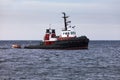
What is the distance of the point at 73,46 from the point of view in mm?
96188

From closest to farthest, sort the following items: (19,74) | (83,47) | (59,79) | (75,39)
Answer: (59,79), (19,74), (75,39), (83,47)

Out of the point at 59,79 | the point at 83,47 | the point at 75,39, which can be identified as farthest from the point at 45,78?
the point at 83,47

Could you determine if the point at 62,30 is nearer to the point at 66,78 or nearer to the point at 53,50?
the point at 53,50

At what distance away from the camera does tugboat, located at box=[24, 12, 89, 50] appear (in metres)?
94.2

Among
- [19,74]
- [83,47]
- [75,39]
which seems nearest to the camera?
[19,74]

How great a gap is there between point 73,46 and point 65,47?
1.74 metres

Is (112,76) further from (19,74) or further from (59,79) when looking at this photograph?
(19,74)

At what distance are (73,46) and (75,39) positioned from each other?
3.23m

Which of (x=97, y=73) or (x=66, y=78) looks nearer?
(x=66, y=78)

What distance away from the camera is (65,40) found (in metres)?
93.9

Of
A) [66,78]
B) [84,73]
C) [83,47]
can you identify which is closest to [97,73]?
[84,73]

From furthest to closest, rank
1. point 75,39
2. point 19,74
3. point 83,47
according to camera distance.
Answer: point 83,47, point 75,39, point 19,74

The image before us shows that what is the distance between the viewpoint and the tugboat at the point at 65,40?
94188mm

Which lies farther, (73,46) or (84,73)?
(73,46)
